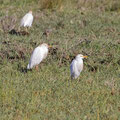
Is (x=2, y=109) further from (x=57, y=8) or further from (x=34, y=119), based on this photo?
(x=57, y=8)

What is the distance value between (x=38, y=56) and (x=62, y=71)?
0.60 m

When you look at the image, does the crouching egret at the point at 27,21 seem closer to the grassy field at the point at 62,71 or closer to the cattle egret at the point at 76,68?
the grassy field at the point at 62,71

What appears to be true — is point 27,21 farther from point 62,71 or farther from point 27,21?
point 62,71

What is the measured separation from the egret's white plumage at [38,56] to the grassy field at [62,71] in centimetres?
16

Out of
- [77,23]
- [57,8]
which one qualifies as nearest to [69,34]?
[77,23]

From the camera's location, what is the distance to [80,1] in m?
15.4

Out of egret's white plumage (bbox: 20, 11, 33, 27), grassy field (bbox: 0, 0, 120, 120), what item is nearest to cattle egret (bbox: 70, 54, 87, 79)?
grassy field (bbox: 0, 0, 120, 120)

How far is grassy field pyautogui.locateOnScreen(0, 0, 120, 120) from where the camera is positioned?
5.86m

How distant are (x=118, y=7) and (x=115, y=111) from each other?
934 cm

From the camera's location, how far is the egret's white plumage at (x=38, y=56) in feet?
27.1

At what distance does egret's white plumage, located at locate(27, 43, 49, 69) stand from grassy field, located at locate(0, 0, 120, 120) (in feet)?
0.53

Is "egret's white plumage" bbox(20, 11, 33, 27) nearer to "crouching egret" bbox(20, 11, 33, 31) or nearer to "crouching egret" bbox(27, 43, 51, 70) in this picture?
"crouching egret" bbox(20, 11, 33, 31)

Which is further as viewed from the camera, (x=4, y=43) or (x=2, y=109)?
(x=4, y=43)

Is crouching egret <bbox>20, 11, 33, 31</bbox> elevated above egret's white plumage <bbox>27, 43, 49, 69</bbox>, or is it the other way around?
egret's white plumage <bbox>27, 43, 49, 69</bbox>
